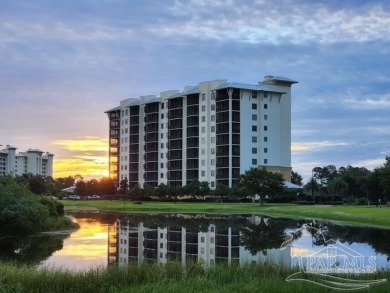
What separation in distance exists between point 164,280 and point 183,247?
1643cm

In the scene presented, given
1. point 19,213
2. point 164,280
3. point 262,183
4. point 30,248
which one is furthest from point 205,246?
point 262,183

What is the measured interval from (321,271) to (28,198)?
84.1 ft

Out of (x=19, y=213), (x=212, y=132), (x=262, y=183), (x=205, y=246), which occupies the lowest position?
(x=205, y=246)

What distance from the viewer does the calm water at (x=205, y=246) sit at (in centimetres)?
2325

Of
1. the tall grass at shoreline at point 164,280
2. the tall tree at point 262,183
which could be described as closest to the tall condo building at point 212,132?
the tall tree at point 262,183

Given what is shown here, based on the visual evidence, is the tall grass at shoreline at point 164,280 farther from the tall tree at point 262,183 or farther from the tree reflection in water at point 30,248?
the tall tree at point 262,183

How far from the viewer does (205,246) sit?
3098cm

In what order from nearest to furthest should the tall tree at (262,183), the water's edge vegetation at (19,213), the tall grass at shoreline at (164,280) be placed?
1. the tall grass at shoreline at (164,280)
2. the water's edge vegetation at (19,213)
3. the tall tree at (262,183)

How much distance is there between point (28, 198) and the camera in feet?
119

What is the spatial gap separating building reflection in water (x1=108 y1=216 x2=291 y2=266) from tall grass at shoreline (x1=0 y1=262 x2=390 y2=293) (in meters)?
3.91

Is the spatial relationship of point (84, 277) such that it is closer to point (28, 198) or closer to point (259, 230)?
point (28, 198)

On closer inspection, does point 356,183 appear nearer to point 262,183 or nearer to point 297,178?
point 297,178

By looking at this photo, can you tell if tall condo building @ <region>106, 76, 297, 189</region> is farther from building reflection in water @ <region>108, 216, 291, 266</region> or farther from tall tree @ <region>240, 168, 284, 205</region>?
building reflection in water @ <region>108, 216, 291, 266</region>

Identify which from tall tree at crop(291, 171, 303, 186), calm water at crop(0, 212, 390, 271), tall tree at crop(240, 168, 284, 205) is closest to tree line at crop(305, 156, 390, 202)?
tall tree at crop(291, 171, 303, 186)
